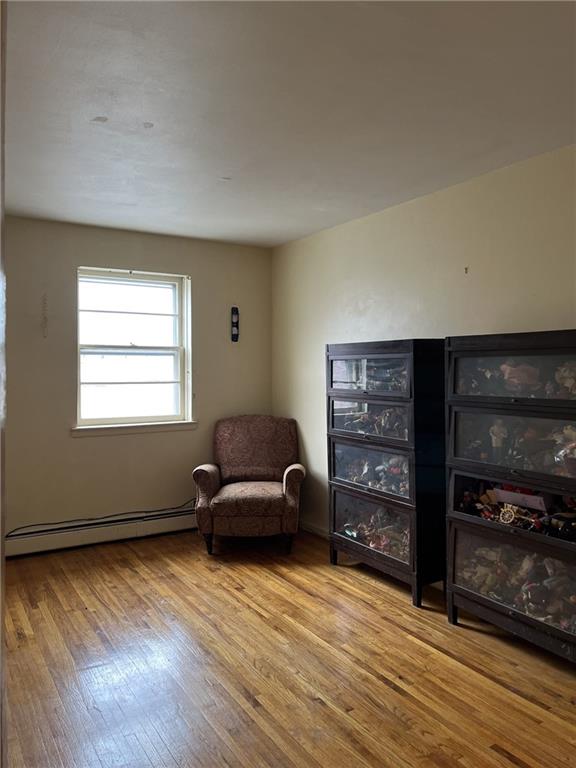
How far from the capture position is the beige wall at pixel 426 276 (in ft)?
9.28

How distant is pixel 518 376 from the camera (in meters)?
2.69

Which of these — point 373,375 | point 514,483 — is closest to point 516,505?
point 514,483

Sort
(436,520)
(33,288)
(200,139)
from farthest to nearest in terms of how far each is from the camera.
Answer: (33,288) < (436,520) < (200,139)

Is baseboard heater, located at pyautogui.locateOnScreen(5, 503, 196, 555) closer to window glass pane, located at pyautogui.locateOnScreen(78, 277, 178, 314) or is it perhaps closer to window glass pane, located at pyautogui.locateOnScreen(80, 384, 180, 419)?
window glass pane, located at pyautogui.locateOnScreen(80, 384, 180, 419)

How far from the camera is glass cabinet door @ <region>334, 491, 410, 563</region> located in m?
3.34

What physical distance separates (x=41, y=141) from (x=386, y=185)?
1.84 meters

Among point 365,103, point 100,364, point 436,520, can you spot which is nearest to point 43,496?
point 100,364

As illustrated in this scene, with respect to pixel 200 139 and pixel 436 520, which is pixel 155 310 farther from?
pixel 436 520

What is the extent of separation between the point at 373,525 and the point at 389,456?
1.56 ft

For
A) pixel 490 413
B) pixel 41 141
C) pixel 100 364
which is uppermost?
pixel 41 141

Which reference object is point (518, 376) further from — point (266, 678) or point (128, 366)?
point (128, 366)

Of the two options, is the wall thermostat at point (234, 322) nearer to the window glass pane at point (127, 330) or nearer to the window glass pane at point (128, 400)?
the window glass pane at point (127, 330)

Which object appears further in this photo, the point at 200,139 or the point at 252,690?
the point at 200,139

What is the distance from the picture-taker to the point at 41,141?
8.68 feet
